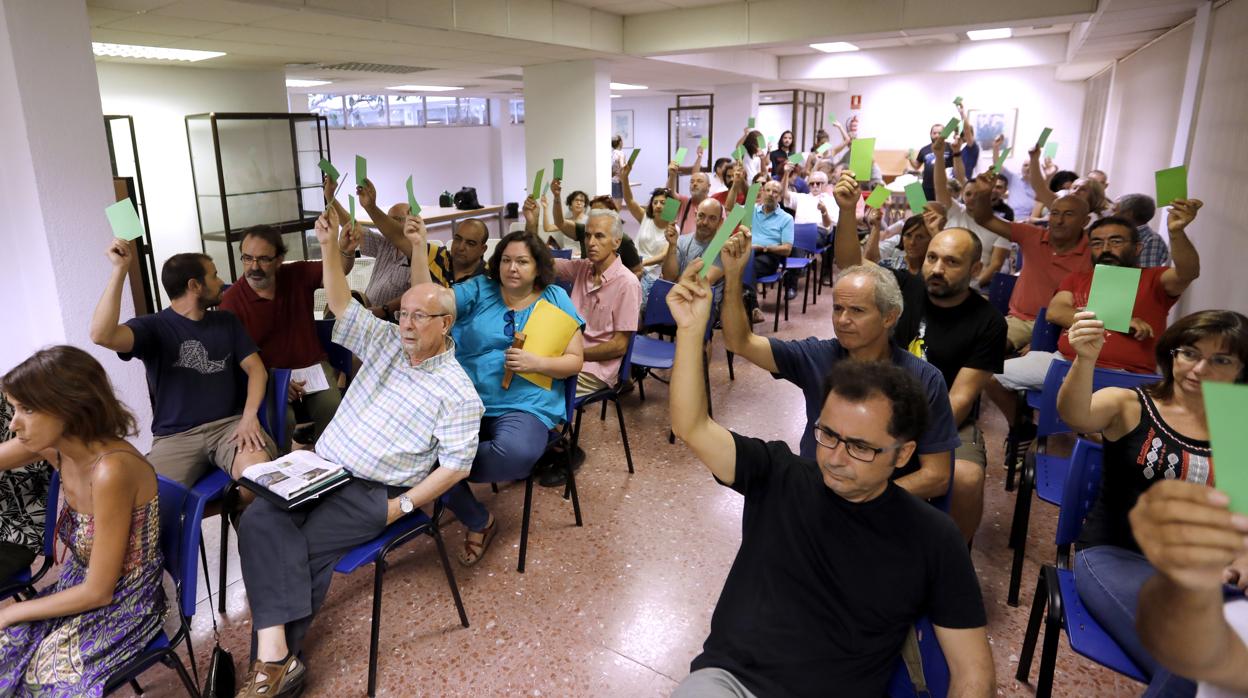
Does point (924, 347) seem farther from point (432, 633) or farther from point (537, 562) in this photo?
point (432, 633)

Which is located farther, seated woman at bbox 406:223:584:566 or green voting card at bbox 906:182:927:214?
green voting card at bbox 906:182:927:214

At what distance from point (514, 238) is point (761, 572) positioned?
2.01 m

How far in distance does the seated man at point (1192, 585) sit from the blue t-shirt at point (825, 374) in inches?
40.6

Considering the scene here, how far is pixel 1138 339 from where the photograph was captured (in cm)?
313

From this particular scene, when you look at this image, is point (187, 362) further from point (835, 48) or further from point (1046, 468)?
point (835, 48)

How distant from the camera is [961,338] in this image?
2668mm

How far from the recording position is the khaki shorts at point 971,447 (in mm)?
2633

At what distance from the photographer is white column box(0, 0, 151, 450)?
3131 mm

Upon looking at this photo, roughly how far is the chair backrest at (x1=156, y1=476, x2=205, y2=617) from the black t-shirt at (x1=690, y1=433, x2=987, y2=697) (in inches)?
53.6

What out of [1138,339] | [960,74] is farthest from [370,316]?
[960,74]

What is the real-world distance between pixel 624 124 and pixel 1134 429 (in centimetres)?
1681

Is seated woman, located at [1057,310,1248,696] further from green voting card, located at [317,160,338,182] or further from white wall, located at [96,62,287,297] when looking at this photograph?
white wall, located at [96,62,287,297]

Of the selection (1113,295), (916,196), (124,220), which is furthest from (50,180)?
(1113,295)

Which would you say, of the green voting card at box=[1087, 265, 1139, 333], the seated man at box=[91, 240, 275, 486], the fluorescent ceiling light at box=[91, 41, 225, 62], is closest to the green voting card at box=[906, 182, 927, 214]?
the green voting card at box=[1087, 265, 1139, 333]
